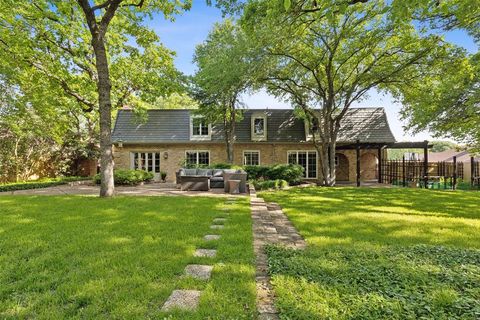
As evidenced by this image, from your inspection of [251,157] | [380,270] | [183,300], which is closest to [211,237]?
[183,300]

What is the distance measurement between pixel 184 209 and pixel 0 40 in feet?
35.2

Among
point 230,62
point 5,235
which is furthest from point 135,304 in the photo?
point 230,62

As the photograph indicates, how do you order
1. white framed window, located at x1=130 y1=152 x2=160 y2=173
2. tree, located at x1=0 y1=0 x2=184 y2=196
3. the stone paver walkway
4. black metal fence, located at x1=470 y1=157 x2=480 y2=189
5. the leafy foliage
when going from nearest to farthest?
the leafy foliage
the stone paver walkway
tree, located at x1=0 y1=0 x2=184 y2=196
black metal fence, located at x1=470 y1=157 x2=480 y2=189
white framed window, located at x1=130 y1=152 x2=160 y2=173

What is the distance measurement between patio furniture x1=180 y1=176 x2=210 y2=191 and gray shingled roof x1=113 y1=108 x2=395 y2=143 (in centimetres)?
687

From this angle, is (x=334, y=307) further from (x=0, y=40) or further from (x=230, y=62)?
(x=0, y=40)

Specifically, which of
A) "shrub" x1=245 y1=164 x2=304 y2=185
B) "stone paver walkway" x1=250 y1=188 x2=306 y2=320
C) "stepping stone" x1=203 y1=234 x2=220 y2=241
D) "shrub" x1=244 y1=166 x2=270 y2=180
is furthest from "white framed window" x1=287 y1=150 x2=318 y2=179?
"stepping stone" x1=203 y1=234 x2=220 y2=241

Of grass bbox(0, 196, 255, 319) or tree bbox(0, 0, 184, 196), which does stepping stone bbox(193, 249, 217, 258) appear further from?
tree bbox(0, 0, 184, 196)

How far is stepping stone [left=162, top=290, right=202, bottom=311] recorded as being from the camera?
2303 mm

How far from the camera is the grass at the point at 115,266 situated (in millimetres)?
2289

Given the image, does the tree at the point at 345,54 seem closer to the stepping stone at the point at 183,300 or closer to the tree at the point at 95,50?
the tree at the point at 95,50

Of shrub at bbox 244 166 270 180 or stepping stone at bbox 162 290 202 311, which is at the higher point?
shrub at bbox 244 166 270 180

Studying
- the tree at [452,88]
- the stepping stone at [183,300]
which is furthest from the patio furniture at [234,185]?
the stepping stone at [183,300]

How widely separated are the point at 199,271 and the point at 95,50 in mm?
8730

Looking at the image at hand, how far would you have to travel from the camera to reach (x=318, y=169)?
63.4ft
